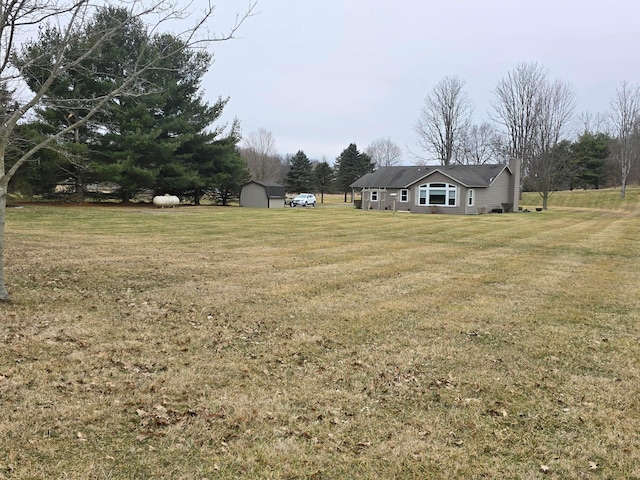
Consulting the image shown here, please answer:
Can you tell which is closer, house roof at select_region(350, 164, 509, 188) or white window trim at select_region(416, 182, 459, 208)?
white window trim at select_region(416, 182, 459, 208)

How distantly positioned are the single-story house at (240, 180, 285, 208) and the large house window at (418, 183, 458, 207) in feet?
40.5

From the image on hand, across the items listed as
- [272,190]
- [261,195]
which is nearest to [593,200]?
[272,190]

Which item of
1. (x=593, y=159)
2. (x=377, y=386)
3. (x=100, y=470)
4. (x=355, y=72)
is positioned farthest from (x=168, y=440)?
(x=593, y=159)

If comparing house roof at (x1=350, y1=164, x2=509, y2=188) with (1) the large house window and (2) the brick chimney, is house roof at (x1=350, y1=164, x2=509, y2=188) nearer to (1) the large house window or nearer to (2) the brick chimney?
(1) the large house window

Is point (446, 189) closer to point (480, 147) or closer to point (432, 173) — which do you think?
point (432, 173)

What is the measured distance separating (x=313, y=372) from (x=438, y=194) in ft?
109

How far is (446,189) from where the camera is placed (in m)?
35.4

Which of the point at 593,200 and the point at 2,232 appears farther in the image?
the point at 593,200

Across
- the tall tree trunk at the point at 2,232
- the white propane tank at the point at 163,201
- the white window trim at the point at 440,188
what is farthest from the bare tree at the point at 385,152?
the tall tree trunk at the point at 2,232

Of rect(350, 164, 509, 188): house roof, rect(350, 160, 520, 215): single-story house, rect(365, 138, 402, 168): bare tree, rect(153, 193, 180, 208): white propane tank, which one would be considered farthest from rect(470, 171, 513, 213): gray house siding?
rect(365, 138, 402, 168): bare tree

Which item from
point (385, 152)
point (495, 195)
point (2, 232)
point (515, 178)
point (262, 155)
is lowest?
point (2, 232)

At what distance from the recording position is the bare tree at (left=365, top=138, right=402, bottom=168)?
87.6m

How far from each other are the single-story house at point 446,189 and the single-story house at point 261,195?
7.82 metres

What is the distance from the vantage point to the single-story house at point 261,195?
38.5 m
